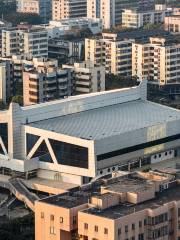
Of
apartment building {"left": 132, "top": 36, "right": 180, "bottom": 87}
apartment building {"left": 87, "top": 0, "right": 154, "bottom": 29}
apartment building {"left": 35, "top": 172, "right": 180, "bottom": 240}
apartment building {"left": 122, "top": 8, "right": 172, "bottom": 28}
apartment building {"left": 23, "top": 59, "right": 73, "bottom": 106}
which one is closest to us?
apartment building {"left": 35, "top": 172, "right": 180, "bottom": 240}

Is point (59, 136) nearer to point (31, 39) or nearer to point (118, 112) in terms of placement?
point (118, 112)

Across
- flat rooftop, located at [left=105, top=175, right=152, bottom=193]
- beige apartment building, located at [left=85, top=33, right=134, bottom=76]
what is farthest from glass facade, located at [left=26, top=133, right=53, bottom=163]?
beige apartment building, located at [left=85, top=33, right=134, bottom=76]

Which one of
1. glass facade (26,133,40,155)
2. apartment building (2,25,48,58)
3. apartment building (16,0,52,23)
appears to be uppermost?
apartment building (16,0,52,23)

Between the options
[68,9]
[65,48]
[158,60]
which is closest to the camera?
[158,60]

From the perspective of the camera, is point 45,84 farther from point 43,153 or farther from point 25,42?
point 25,42

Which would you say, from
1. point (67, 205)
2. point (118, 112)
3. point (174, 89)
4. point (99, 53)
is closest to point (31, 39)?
point (99, 53)

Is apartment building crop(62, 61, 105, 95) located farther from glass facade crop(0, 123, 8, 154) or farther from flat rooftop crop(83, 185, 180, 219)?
flat rooftop crop(83, 185, 180, 219)

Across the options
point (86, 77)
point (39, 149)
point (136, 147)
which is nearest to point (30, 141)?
point (39, 149)
